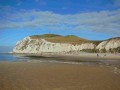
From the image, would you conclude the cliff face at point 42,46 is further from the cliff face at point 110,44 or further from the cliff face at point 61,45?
the cliff face at point 110,44

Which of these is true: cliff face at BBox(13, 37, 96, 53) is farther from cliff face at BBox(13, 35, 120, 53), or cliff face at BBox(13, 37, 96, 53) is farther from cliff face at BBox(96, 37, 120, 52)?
cliff face at BBox(96, 37, 120, 52)

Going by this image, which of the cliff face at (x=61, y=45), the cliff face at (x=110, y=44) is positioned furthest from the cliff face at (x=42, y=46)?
the cliff face at (x=110, y=44)

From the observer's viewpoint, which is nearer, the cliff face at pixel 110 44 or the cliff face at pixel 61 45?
the cliff face at pixel 110 44

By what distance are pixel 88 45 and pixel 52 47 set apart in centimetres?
2347

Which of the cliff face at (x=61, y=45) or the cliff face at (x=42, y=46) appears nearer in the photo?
the cliff face at (x=61, y=45)

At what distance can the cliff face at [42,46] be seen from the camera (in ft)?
285

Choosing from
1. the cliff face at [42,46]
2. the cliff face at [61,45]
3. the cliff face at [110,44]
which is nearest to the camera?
the cliff face at [110,44]

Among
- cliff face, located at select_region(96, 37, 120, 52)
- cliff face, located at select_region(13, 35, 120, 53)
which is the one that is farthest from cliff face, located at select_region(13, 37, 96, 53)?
cliff face, located at select_region(96, 37, 120, 52)

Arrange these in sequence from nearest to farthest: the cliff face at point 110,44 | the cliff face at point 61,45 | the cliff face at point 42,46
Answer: the cliff face at point 110,44 < the cliff face at point 61,45 < the cliff face at point 42,46

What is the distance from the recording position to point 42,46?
332 ft

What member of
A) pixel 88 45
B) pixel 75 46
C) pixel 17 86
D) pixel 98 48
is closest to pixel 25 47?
pixel 75 46

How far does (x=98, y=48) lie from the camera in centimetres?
7075

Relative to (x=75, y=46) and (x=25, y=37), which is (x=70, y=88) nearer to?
(x=75, y=46)

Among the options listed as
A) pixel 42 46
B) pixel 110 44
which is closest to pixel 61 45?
pixel 42 46
